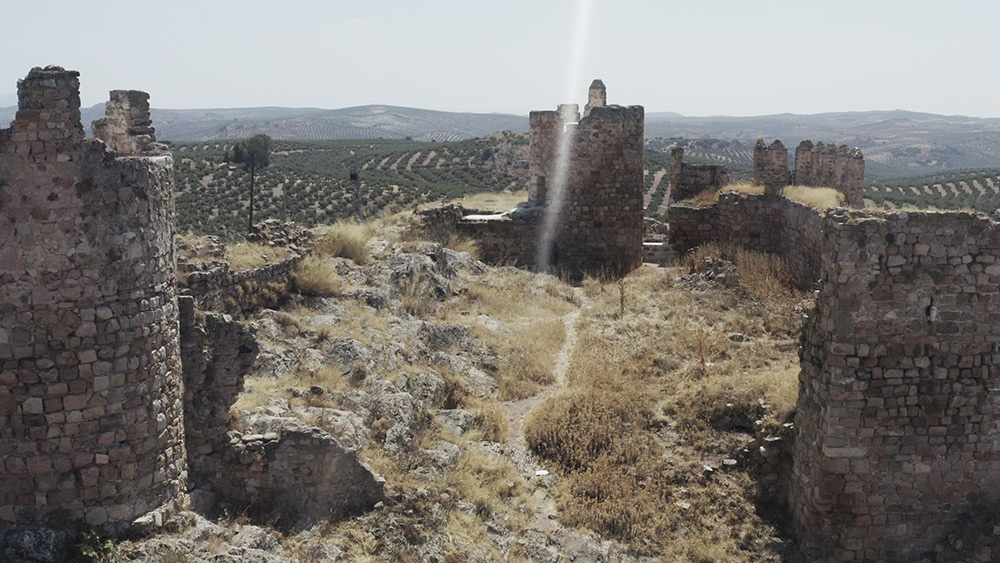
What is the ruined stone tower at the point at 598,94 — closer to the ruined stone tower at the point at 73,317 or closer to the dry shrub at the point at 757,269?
the dry shrub at the point at 757,269

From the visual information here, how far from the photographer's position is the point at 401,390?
8648 mm

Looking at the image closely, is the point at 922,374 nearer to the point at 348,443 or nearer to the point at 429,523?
the point at 429,523

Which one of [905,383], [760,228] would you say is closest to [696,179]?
[760,228]

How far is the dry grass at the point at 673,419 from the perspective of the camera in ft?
24.4

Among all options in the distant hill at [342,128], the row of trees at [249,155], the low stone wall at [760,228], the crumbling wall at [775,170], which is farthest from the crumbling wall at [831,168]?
the distant hill at [342,128]

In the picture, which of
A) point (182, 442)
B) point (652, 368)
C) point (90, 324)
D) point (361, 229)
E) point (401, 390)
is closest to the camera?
point (90, 324)

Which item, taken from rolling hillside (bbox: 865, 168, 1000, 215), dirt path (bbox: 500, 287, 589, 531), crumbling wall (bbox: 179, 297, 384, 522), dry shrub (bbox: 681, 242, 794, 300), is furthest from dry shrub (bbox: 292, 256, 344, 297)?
rolling hillside (bbox: 865, 168, 1000, 215)

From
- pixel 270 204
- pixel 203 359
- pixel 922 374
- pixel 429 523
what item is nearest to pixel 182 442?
pixel 203 359

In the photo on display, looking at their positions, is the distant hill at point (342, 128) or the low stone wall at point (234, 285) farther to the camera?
the distant hill at point (342, 128)

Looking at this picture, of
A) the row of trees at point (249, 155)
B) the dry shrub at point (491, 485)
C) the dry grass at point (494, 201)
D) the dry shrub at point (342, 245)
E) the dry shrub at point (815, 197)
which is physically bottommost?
the dry shrub at point (491, 485)

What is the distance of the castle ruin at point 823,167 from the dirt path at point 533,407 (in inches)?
260

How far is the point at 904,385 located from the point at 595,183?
34.7 ft

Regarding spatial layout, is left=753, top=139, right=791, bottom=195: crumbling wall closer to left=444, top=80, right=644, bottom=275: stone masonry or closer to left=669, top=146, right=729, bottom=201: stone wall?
left=669, top=146, right=729, bottom=201: stone wall

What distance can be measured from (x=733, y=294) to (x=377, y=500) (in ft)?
26.9
